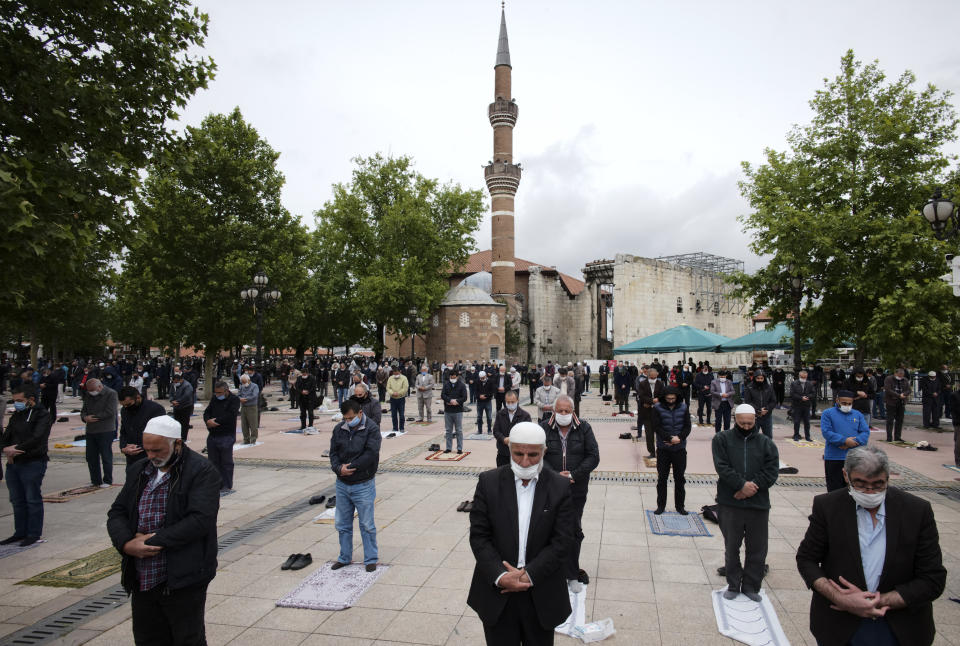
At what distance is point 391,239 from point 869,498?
126ft

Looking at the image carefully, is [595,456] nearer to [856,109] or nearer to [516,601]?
[516,601]

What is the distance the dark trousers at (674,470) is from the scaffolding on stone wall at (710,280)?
5417cm

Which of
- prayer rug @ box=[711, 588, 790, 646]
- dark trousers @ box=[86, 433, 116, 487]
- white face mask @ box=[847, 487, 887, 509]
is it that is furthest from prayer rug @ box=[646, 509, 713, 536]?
dark trousers @ box=[86, 433, 116, 487]

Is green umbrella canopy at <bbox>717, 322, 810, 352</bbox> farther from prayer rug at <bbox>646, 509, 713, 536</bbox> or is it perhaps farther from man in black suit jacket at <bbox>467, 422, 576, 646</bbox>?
man in black suit jacket at <bbox>467, 422, 576, 646</bbox>

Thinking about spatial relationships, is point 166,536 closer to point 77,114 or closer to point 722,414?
point 77,114

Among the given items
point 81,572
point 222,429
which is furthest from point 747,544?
point 222,429

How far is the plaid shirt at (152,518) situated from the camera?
3.34 meters

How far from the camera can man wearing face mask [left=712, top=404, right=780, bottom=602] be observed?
17.3 ft

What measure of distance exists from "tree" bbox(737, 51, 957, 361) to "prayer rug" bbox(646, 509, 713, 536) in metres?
12.7

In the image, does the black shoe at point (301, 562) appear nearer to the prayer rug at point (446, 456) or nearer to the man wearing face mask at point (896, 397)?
the prayer rug at point (446, 456)

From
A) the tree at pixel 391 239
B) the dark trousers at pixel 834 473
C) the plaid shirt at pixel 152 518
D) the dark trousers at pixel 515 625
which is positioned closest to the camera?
the dark trousers at pixel 515 625

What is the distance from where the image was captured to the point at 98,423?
9328mm

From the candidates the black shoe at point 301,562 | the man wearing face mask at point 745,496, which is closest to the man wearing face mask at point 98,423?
the black shoe at point 301,562

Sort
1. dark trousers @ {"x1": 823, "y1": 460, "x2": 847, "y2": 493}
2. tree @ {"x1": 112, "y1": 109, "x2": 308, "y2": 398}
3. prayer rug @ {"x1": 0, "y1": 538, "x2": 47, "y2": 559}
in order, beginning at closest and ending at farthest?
prayer rug @ {"x1": 0, "y1": 538, "x2": 47, "y2": 559}, dark trousers @ {"x1": 823, "y1": 460, "x2": 847, "y2": 493}, tree @ {"x1": 112, "y1": 109, "x2": 308, "y2": 398}
